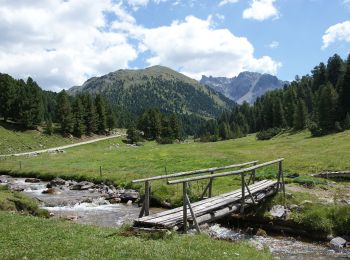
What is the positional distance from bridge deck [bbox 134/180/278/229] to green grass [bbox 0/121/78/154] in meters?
89.4

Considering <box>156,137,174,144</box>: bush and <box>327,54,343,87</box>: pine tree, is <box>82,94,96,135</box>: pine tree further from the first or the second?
<box>327,54,343,87</box>: pine tree

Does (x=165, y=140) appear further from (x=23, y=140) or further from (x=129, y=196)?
(x=129, y=196)

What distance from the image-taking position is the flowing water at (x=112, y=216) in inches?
798

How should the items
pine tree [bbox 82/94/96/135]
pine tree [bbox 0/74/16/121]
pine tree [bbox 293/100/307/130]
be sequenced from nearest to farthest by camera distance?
1. pine tree [bbox 0/74/16/121]
2. pine tree [bbox 293/100/307/130]
3. pine tree [bbox 82/94/96/135]

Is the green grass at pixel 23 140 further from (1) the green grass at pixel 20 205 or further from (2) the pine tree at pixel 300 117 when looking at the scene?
(1) the green grass at pixel 20 205

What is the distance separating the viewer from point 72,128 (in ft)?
442

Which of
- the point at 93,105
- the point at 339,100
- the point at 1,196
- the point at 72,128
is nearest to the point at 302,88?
the point at 339,100

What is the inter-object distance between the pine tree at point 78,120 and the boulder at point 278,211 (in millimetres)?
116160

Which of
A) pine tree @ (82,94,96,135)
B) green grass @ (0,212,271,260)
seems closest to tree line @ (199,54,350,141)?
pine tree @ (82,94,96,135)

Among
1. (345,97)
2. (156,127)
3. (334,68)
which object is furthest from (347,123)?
(156,127)

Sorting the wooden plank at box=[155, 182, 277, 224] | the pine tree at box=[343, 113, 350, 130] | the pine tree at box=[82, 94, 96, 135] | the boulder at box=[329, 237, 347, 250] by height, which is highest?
the pine tree at box=[82, 94, 96, 135]

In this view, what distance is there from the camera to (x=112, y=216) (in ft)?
102

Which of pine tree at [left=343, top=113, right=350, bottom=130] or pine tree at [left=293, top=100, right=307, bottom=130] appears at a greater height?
pine tree at [left=293, top=100, right=307, bottom=130]

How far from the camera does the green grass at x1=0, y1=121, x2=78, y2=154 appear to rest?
4242 inches
